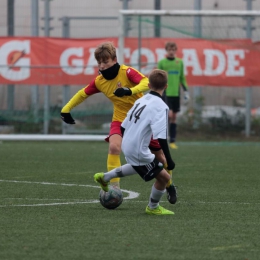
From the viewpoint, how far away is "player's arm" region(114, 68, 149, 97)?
812 cm

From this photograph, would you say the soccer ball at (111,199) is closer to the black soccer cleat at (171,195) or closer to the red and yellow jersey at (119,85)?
the black soccer cleat at (171,195)

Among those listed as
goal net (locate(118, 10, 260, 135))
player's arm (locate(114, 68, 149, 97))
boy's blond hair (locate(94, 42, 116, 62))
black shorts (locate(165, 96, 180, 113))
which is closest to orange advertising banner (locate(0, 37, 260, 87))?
goal net (locate(118, 10, 260, 135))

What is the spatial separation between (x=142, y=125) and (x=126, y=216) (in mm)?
802

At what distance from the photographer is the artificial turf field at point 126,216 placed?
5.70 m

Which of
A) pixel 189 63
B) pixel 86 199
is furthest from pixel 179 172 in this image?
pixel 189 63

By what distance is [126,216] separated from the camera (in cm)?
746

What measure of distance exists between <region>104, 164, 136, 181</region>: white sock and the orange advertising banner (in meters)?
11.7

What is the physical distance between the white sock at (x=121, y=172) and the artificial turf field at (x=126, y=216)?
31 centimetres

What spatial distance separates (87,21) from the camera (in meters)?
20.3

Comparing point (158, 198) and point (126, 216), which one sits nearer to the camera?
point (126, 216)

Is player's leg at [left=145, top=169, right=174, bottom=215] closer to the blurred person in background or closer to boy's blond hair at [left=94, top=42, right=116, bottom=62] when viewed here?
boy's blond hair at [left=94, top=42, right=116, bottom=62]

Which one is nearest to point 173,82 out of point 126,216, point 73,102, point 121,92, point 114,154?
point 73,102

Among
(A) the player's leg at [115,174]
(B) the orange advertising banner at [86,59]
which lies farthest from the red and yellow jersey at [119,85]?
(B) the orange advertising banner at [86,59]

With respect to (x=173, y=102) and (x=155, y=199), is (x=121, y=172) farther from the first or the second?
(x=173, y=102)
